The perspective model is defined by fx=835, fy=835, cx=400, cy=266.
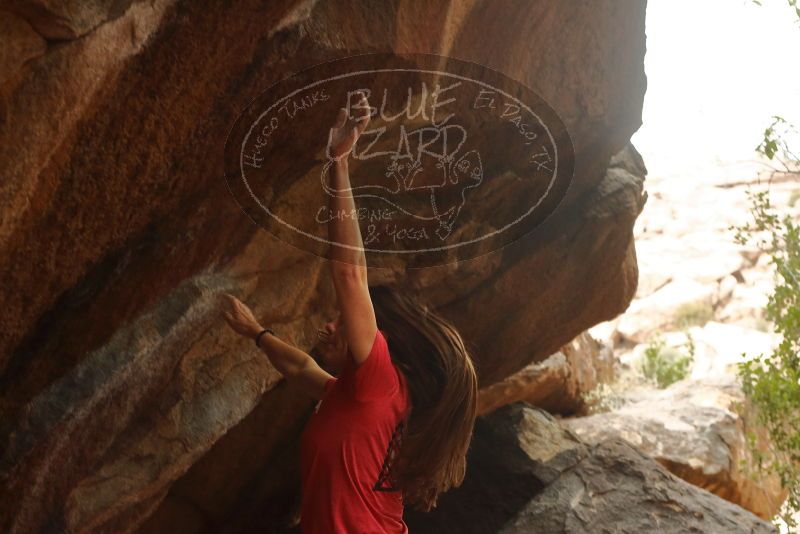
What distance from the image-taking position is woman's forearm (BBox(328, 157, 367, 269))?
2.69 m

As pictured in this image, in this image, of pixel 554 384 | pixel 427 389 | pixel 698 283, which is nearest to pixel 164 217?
pixel 427 389

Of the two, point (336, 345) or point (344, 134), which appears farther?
point (336, 345)

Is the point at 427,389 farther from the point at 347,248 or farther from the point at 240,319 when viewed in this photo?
the point at 240,319

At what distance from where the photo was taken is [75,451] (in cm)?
344

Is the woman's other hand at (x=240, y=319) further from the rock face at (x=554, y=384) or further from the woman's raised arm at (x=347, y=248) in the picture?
the rock face at (x=554, y=384)

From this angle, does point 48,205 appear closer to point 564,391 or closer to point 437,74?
point 437,74

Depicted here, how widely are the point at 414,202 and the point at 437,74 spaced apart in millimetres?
772

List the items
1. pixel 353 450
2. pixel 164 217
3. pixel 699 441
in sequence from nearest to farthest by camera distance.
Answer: pixel 353 450 → pixel 164 217 → pixel 699 441

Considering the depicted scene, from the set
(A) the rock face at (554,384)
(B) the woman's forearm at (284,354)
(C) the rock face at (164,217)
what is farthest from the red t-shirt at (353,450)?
(A) the rock face at (554,384)

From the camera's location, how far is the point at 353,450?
2.93m

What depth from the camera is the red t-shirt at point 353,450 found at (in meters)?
2.90

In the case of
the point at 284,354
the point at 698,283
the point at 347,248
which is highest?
the point at 698,283

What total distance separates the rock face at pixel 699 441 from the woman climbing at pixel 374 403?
3.46m

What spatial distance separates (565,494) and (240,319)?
2380 millimetres
